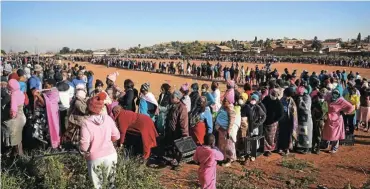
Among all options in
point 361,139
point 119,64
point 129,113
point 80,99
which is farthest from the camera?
point 119,64

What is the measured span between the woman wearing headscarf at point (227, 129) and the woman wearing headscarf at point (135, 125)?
4.77 feet

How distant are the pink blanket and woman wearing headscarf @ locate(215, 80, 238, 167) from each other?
300 centimetres

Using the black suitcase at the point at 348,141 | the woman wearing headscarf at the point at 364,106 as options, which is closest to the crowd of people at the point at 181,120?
the black suitcase at the point at 348,141

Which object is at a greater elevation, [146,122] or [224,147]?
[146,122]

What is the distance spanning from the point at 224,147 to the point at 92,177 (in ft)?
11.6

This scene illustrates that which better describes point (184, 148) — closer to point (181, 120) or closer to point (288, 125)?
point (181, 120)

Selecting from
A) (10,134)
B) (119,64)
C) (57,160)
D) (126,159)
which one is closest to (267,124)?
(126,159)

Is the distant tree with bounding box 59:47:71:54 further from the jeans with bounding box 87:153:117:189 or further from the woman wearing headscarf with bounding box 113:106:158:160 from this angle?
the jeans with bounding box 87:153:117:189

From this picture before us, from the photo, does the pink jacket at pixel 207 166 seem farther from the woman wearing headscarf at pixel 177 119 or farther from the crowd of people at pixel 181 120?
the woman wearing headscarf at pixel 177 119

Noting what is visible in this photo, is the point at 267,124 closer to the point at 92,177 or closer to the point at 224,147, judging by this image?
the point at 224,147

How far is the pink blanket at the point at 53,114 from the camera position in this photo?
6352 millimetres

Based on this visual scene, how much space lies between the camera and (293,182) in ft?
20.4

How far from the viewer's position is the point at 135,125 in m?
6.14

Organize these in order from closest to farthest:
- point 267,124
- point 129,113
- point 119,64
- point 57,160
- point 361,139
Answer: point 57,160
point 129,113
point 267,124
point 361,139
point 119,64
